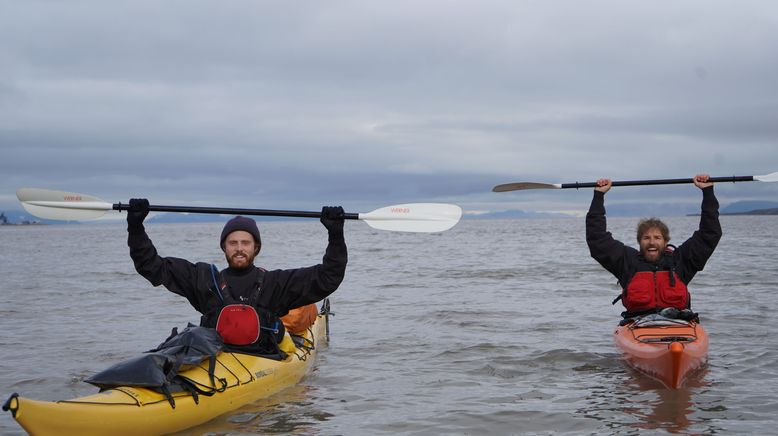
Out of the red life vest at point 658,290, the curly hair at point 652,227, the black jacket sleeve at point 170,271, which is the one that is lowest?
the red life vest at point 658,290

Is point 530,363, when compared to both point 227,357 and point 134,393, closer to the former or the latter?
point 227,357

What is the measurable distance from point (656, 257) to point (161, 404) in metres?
4.61

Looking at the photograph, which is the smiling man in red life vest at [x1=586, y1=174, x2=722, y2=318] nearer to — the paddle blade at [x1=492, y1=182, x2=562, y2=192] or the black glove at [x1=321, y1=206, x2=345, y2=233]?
the paddle blade at [x1=492, y1=182, x2=562, y2=192]

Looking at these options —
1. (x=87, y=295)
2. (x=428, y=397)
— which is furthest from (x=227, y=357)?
(x=87, y=295)

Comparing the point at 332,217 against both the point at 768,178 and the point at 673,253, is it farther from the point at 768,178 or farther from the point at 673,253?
the point at 768,178

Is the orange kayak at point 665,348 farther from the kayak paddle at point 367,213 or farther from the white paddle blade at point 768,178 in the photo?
the white paddle blade at point 768,178

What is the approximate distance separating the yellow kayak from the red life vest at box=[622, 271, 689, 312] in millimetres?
3163

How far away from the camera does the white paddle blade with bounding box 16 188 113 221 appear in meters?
7.02

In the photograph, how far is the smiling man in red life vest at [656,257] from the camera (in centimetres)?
700

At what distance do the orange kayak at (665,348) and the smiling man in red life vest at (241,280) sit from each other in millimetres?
2734

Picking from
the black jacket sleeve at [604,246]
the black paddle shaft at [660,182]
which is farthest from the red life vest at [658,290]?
the black paddle shaft at [660,182]

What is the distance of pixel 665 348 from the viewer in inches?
247

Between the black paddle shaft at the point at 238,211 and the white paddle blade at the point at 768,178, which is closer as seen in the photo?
the black paddle shaft at the point at 238,211

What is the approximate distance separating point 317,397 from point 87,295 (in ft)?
32.4
